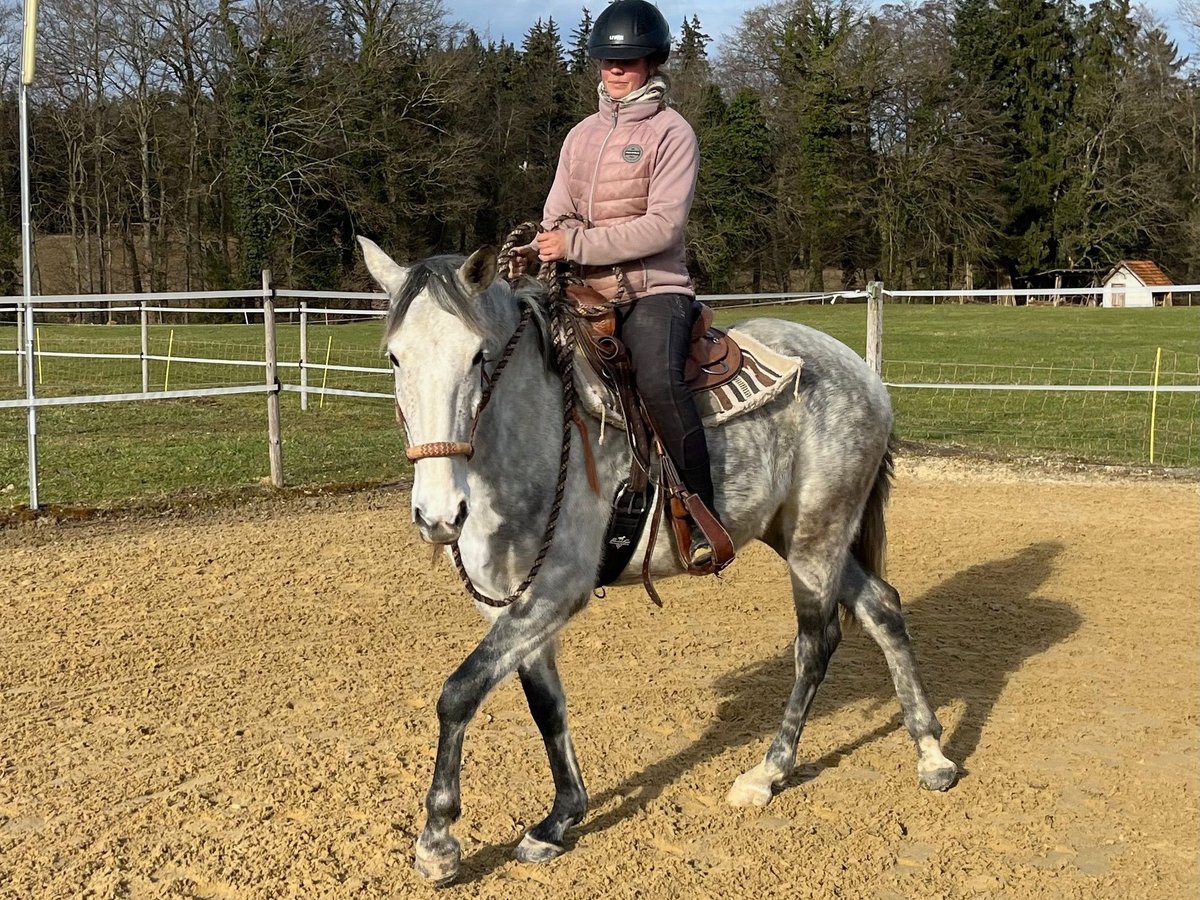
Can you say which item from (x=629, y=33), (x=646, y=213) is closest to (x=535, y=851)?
(x=646, y=213)

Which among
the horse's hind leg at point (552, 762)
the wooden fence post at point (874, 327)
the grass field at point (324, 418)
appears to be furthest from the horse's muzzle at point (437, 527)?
the wooden fence post at point (874, 327)

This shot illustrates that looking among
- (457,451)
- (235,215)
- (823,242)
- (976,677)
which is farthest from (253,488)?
(823,242)

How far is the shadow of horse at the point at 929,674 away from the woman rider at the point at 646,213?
0.95 meters

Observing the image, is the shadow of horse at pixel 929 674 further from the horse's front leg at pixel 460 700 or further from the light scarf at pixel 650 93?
the light scarf at pixel 650 93

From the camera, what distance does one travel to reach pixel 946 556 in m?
7.30

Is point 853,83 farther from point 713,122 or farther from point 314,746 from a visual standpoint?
point 314,746

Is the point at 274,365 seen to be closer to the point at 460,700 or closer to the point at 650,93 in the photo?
the point at 650,93

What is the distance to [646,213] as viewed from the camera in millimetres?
3525

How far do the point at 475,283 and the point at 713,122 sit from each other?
4796cm

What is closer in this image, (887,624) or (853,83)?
(887,624)

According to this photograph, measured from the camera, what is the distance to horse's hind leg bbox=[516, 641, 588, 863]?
3.38 meters

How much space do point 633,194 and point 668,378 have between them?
2.06 ft

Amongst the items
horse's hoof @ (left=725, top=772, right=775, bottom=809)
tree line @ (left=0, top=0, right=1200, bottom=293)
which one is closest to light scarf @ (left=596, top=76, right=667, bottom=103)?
horse's hoof @ (left=725, top=772, right=775, bottom=809)

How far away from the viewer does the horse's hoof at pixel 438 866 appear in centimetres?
317
